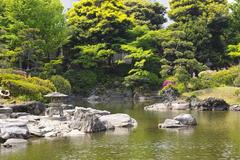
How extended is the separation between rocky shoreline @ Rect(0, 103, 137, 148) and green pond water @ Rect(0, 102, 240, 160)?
855 mm

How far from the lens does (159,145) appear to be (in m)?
21.5

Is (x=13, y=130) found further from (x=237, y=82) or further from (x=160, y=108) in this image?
(x=237, y=82)

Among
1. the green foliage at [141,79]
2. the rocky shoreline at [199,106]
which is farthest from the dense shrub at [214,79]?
the green foliage at [141,79]

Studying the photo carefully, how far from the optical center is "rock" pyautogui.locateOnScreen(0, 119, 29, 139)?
75.2ft

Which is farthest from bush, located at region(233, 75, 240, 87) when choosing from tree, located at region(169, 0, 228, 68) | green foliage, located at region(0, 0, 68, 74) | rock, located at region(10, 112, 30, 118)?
rock, located at region(10, 112, 30, 118)

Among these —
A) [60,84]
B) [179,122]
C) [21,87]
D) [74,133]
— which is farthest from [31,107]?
[60,84]

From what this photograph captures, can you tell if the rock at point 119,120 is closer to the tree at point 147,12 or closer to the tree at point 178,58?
the tree at point 178,58

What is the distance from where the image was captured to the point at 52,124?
26.7 metres

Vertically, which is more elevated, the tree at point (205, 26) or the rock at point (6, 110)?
the tree at point (205, 26)

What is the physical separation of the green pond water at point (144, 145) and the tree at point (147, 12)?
126 ft

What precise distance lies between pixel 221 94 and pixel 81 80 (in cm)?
1959

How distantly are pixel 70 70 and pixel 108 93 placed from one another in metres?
5.63

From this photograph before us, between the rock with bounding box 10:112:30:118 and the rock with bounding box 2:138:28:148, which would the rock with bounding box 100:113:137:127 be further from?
the rock with bounding box 2:138:28:148

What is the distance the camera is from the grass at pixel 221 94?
40.4 meters
